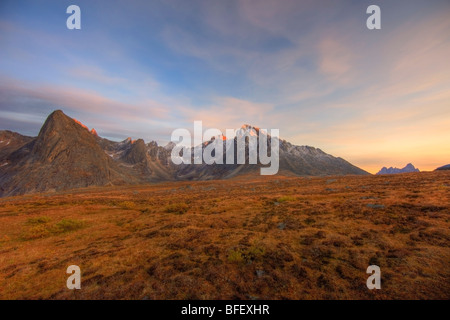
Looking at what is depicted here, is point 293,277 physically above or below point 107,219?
above

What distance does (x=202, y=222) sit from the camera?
56.4 ft

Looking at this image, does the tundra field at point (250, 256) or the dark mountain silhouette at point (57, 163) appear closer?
the tundra field at point (250, 256)

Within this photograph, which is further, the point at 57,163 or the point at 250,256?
the point at 57,163

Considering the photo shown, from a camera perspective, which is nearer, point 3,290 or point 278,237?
point 3,290

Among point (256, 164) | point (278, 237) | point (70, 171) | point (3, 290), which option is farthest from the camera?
point (256, 164)

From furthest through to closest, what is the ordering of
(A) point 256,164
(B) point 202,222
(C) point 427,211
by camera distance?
(A) point 256,164
(B) point 202,222
(C) point 427,211

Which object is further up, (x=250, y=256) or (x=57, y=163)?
(x=57, y=163)

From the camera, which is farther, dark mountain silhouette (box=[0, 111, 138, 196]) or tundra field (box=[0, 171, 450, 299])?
dark mountain silhouette (box=[0, 111, 138, 196])

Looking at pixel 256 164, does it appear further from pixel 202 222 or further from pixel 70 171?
pixel 202 222

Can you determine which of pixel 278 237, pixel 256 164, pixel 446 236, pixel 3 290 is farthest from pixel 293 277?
pixel 256 164

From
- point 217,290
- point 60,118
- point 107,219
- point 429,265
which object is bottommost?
point 107,219
